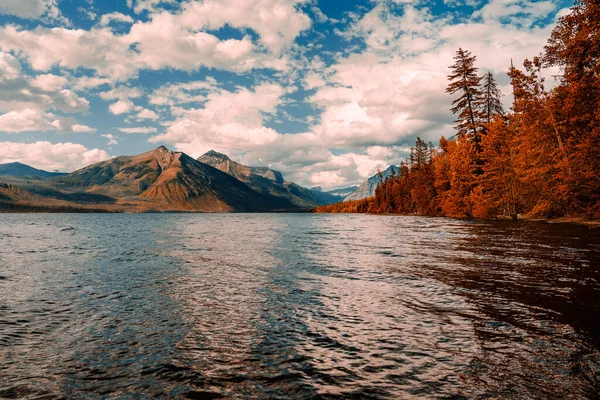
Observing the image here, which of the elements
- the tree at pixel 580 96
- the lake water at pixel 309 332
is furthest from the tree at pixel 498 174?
the lake water at pixel 309 332

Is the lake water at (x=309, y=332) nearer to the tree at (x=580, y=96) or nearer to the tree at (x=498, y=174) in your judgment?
the tree at (x=580, y=96)

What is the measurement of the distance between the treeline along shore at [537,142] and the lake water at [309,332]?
24.7 m

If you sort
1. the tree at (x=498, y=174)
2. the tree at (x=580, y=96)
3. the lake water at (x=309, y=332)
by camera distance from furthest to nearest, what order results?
1. the tree at (x=498, y=174)
2. the tree at (x=580, y=96)
3. the lake water at (x=309, y=332)

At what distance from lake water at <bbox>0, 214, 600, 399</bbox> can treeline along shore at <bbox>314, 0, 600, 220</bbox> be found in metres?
24.7

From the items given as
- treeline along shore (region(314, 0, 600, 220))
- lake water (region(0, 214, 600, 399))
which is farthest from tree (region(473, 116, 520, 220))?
lake water (region(0, 214, 600, 399))

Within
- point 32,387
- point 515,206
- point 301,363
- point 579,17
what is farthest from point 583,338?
point 515,206

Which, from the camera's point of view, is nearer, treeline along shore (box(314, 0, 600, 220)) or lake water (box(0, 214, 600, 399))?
lake water (box(0, 214, 600, 399))

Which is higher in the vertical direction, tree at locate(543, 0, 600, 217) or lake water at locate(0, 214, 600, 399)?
tree at locate(543, 0, 600, 217)

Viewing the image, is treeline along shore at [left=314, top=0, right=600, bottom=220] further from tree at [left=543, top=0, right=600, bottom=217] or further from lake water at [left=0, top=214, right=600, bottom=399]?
lake water at [left=0, top=214, right=600, bottom=399]

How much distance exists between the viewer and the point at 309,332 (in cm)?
1008

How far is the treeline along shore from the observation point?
35.3 meters

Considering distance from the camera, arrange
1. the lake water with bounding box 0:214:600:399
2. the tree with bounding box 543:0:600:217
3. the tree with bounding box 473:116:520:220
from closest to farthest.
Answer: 1. the lake water with bounding box 0:214:600:399
2. the tree with bounding box 543:0:600:217
3. the tree with bounding box 473:116:520:220

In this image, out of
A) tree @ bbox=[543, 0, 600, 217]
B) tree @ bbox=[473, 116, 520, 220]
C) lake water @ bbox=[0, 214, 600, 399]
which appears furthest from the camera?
tree @ bbox=[473, 116, 520, 220]

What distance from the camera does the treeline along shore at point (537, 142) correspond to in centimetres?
3534
